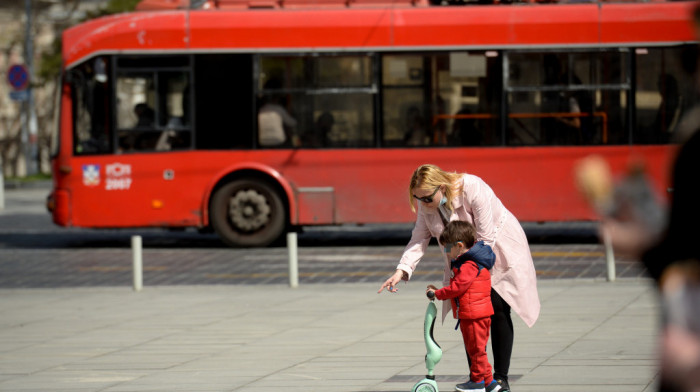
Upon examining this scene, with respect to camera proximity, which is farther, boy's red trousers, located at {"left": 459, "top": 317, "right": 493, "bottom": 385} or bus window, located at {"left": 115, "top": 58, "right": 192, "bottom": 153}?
bus window, located at {"left": 115, "top": 58, "right": 192, "bottom": 153}

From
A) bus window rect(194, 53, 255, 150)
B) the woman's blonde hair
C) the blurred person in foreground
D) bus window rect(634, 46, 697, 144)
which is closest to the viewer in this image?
the blurred person in foreground

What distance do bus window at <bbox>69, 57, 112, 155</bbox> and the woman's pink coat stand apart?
11.3 metres

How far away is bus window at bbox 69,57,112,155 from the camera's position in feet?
56.2

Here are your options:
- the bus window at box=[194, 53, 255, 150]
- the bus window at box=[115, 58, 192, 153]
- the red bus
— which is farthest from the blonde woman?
the bus window at box=[115, 58, 192, 153]

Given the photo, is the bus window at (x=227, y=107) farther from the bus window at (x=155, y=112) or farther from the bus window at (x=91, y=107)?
the bus window at (x=91, y=107)

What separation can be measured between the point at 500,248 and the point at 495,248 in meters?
0.03

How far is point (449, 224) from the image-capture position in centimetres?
606

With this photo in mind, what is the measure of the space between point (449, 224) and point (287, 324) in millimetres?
3936

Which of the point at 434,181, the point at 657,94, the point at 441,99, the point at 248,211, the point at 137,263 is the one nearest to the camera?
the point at 434,181

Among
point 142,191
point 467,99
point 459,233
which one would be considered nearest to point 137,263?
point 142,191

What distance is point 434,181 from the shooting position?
236 inches

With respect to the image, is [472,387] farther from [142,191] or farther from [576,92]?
[142,191]

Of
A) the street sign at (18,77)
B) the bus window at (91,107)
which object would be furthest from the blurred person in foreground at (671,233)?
the street sign at (18,77)

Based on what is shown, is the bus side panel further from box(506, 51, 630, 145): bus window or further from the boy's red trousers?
the boy's red trousers
